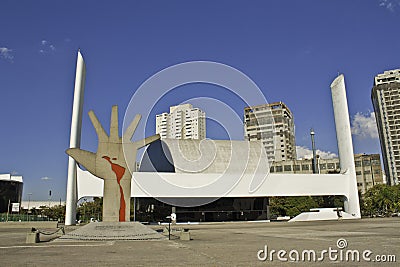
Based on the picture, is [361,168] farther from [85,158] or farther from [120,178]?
[85,158]

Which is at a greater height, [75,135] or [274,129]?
[274,129]

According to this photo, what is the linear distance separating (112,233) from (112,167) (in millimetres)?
4836

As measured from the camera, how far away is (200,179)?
4700cm

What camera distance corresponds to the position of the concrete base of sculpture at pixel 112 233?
19719 mm

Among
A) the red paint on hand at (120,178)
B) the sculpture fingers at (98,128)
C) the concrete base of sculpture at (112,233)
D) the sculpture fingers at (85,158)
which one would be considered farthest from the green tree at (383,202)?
the sculpture fingers at (85,158)

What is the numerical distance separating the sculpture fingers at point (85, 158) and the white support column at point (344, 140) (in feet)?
132

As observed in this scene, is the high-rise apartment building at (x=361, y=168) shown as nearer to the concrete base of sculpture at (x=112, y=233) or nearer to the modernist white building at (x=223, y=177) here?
the modernist white building at (x=223, y=177)

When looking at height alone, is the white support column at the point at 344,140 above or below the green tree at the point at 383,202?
above

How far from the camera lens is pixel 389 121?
438 feet

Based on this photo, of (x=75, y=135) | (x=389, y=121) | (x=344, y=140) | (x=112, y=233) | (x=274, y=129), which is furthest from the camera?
(x=274, y=129)

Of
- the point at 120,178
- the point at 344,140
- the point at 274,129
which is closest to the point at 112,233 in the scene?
the point at 120,178

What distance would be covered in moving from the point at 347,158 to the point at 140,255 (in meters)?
47.8

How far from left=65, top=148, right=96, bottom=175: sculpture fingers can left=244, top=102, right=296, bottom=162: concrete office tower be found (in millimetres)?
116378

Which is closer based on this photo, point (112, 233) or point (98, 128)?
point (112, 233)
